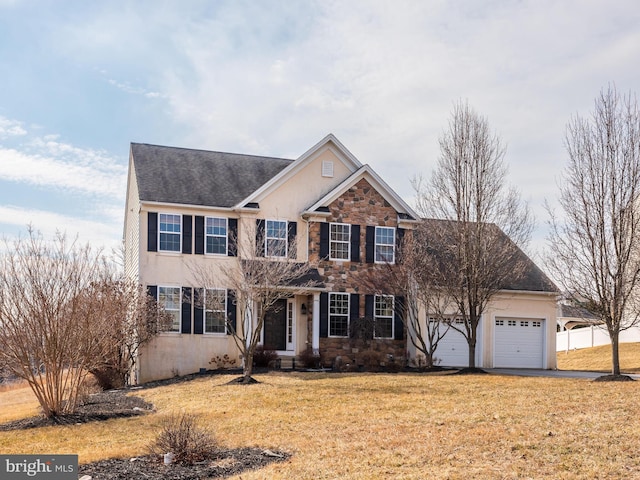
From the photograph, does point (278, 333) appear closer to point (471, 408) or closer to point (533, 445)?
point (471, 408)

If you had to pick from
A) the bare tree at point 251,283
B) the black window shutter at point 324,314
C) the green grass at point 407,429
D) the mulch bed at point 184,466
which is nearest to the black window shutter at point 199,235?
the bare tree at point 251,283

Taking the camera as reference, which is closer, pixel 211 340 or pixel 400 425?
pixel 400 425

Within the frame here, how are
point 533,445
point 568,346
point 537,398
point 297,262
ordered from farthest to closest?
1. point 568,346
2. point 297,262
3. point 537,398
4. point 533,445

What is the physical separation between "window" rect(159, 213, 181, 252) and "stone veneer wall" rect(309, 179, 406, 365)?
484cm

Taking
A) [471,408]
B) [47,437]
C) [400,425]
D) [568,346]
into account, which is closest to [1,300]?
[47,437]

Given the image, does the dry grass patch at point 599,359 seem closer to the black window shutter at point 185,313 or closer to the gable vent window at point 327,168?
the gable vent window at point 327,168

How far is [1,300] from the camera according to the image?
14.3m

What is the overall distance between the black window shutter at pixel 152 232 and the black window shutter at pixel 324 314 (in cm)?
619

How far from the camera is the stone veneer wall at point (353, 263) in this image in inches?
984

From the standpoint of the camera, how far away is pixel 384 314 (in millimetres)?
25828

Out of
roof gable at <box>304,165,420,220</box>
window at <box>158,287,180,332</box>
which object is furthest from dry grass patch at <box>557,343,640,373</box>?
window at <box>158,287,180,332</box>

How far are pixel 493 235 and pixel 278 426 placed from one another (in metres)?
12.9

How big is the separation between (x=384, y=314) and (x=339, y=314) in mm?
1769

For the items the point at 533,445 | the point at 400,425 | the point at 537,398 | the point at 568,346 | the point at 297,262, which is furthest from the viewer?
the point at 568,346
